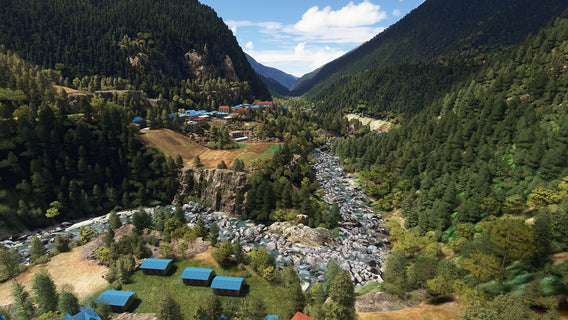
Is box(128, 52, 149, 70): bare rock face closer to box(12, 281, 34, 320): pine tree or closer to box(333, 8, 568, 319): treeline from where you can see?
box(333, 8, 568, 319): treeline

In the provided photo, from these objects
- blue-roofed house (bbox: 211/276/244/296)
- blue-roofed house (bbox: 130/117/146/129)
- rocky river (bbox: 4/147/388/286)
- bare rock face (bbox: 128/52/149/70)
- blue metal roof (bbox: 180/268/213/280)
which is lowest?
rocky river (bbox: 4/147/388/286)

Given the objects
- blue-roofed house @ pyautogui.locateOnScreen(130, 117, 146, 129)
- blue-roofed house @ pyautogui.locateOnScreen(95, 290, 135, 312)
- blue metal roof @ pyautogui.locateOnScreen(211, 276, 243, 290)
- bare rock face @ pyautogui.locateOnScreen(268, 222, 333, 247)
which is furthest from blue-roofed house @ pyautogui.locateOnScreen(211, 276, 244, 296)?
blue-roofed house @ pyautogui.locateOnScreen(130, 117, 146, 129)

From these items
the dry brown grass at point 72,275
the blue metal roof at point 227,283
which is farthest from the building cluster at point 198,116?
the blue metal roof at point 227,283

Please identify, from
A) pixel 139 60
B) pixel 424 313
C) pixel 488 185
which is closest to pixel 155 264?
pixel 424 313

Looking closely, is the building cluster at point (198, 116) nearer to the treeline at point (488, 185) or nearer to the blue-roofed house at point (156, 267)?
the blue-roofed house at point (156, 267)

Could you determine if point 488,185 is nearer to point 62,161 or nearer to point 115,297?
point 115,297

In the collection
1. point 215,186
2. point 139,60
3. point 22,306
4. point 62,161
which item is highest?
point 139,60

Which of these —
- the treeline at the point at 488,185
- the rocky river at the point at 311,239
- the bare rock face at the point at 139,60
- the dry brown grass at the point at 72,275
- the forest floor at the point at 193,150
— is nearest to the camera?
the treeline at the point at 488,185
